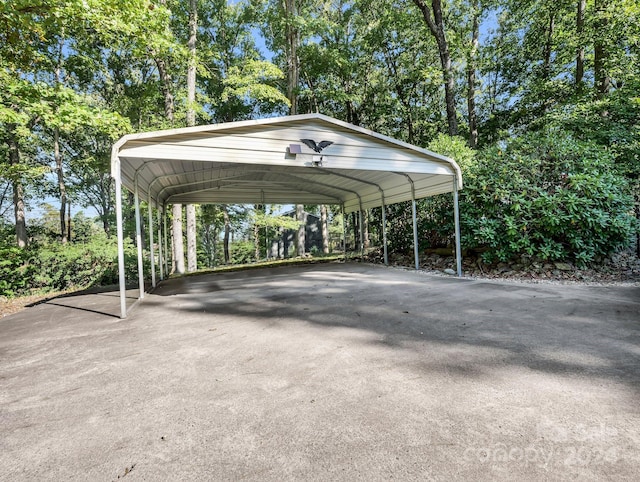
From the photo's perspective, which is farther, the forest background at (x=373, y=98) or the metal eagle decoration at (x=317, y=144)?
the forest background at (x=373, y=98)

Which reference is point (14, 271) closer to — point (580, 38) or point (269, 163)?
point (269, 163)

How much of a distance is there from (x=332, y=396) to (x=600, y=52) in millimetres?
14085

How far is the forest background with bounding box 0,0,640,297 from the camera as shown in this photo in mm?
6141

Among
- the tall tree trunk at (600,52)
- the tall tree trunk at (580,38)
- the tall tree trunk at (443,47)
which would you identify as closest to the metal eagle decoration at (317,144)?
the tall tree trunk at (443,47)

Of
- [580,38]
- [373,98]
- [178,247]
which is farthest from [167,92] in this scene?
[580,38]

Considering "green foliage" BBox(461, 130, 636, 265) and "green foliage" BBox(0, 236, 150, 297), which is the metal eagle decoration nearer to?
"green foliage" BBox(461, 130, 636, 265)

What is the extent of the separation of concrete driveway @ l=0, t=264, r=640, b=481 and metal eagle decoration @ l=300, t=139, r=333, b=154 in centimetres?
320

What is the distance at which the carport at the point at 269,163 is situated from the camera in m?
4.61

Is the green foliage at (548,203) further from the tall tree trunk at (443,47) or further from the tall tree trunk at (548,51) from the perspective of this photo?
the tall tree trunk at (548,51)

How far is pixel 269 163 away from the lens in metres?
5.37

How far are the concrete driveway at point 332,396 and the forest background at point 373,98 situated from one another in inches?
135

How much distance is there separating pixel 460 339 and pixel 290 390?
1.75 m

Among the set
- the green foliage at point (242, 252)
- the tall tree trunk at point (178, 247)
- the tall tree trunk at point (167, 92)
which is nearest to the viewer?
the tall tree trunk at point (178, 247)

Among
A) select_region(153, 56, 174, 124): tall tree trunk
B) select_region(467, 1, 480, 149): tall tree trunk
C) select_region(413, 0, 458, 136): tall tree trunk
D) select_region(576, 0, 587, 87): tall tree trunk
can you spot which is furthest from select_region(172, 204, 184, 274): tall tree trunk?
select_region(576, 0, 587, 87): tall tree trunk
